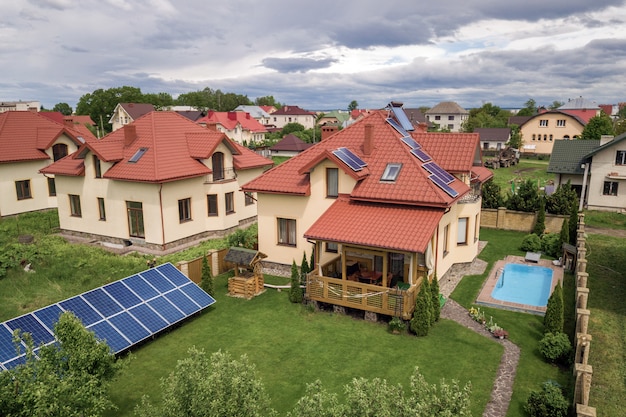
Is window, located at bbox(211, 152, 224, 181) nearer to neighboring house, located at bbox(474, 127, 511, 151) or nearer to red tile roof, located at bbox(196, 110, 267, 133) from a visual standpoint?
neighboring house, located at bbox(474, 127, 511, 151)

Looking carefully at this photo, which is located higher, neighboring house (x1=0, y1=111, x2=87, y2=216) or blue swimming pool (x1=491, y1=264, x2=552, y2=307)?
neighboring house (x1=0, y1=111, x2=87, y2=216)

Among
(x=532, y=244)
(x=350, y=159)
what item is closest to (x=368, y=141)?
(x=350, y=159)

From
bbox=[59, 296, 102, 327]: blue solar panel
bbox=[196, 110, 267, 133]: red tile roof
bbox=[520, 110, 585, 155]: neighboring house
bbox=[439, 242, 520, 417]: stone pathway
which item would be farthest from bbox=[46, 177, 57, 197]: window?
bbox=[520, 110, 585, 155]: neighboring house

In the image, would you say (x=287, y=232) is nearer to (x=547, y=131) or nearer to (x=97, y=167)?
(x=97, y=167)

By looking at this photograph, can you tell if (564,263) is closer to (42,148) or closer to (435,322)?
(435,322)

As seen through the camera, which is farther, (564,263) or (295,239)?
(564,263)

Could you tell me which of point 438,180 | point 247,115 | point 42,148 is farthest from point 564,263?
point 247,115
